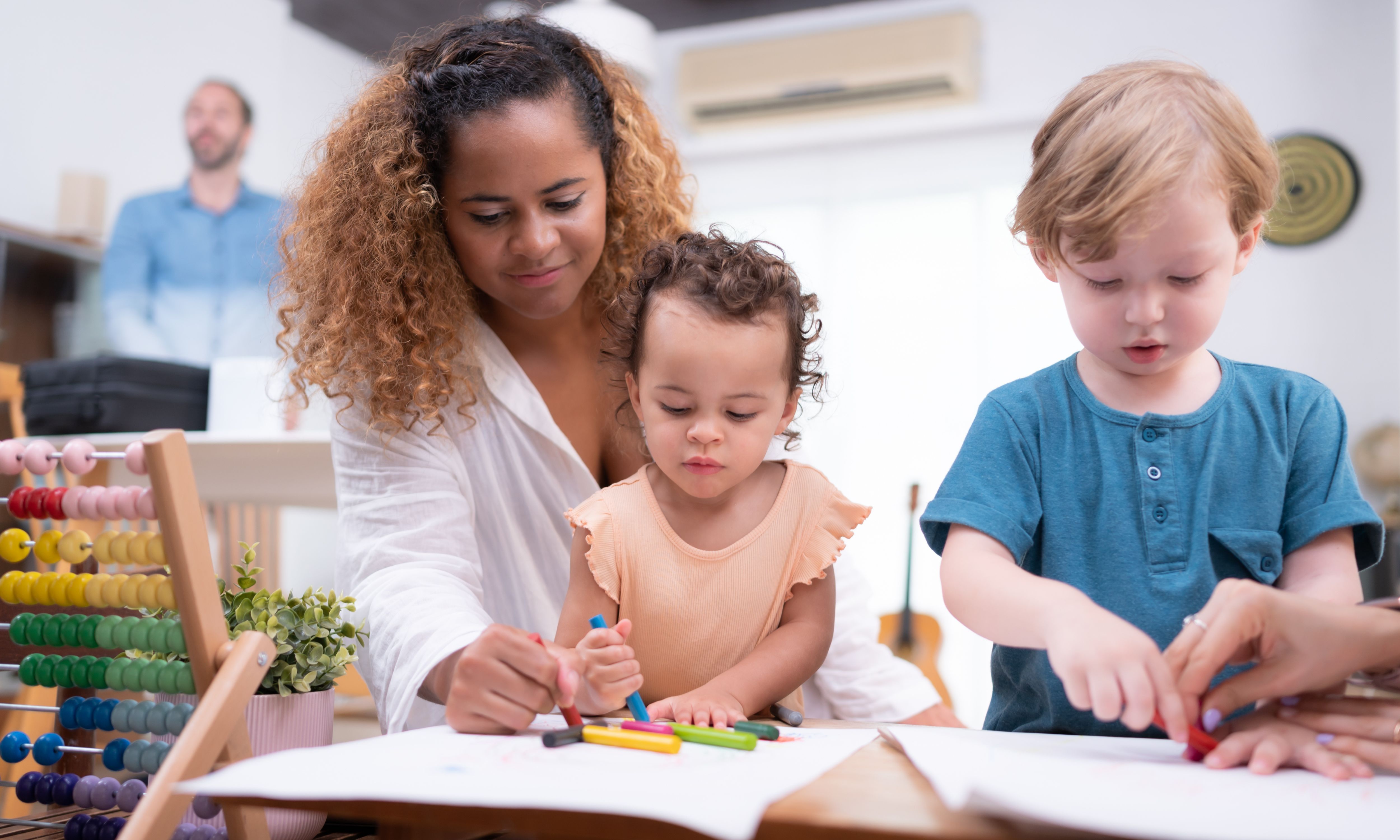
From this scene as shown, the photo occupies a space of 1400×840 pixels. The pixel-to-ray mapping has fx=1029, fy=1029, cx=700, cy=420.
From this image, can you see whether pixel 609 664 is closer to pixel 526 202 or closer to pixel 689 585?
pixel 689 585

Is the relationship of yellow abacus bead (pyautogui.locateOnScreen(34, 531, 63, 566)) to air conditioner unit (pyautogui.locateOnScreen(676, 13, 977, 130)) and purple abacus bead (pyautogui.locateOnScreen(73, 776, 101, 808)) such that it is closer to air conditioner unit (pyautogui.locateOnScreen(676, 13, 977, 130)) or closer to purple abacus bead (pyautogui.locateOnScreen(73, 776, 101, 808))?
purple abacus bead (pyautogui.locateOnScreen(73, 776, 101, 808))

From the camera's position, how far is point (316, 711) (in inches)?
36.9

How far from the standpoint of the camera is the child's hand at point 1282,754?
2.09 ft

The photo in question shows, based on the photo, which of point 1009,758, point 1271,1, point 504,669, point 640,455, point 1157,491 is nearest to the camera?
point 1009,758

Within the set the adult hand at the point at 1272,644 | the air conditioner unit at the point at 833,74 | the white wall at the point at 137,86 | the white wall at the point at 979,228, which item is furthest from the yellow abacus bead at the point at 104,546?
the air conditioner unit at the point at 833,74

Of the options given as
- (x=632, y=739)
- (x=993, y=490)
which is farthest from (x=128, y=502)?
(x=993, y=490)

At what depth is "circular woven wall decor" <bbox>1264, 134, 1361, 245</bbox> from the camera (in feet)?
13.3

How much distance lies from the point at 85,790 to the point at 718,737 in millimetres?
563

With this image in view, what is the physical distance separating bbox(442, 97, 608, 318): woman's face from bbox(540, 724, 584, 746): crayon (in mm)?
631

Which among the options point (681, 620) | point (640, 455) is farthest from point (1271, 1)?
point (681, 620)

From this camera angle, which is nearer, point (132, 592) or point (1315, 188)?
point (132, 592)

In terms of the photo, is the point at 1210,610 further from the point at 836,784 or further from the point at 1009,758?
the point at 836,784

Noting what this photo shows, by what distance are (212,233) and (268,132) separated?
808mm

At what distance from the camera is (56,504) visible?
922 millimetres
